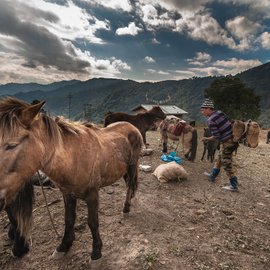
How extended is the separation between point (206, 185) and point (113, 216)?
4.07 meters

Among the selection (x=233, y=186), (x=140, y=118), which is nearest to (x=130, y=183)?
(x=233, y=186)

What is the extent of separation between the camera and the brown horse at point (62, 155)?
2281 mm

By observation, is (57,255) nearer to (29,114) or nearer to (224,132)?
(29,114)

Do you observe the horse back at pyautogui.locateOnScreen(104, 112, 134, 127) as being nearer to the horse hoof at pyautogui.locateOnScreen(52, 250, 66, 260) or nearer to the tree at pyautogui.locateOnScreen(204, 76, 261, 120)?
the horse hoof at pyautogui.locateOnScreen(52, 250, 66, 260)

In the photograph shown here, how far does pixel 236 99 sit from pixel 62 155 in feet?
196

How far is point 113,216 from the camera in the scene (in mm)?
5215

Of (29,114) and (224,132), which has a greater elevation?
(29,114)

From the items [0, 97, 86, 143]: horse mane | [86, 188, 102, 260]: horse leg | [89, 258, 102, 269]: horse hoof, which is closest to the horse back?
[86, 188, 102, 260]: horse leg

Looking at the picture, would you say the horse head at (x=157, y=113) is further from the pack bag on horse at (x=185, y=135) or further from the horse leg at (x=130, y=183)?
the horse leg at (x=130, y=183)

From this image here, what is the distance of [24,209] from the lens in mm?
3590

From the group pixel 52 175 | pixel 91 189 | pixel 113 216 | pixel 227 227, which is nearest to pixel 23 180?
pixel 52 175

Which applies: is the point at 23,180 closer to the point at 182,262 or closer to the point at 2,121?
the point at 2,121

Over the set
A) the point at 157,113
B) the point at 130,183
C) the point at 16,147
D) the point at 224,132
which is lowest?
the point at 130,183

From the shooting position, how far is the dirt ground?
3738 mm
